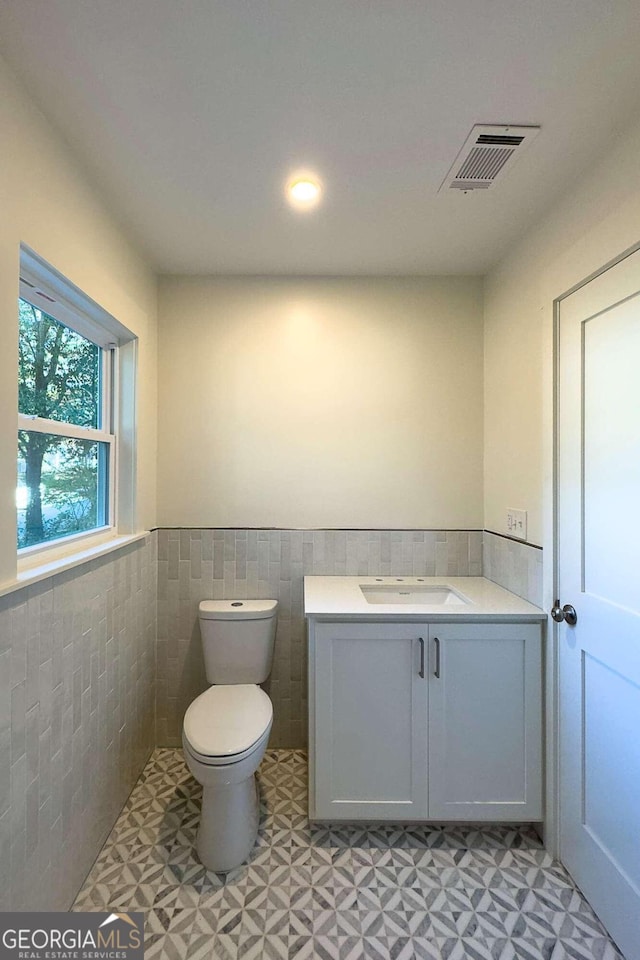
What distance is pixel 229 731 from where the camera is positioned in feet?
5.51

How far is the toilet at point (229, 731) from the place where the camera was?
1590mm

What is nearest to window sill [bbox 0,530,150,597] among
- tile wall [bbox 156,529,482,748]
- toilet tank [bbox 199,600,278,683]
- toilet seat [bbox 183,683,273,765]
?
tile wall [bbox 156,529,482,748]

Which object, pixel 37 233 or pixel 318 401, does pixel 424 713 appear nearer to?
pixel 318 401

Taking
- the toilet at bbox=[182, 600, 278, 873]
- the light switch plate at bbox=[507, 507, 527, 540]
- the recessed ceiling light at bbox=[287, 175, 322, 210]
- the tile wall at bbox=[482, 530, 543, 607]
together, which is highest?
the recessed ceiling light at bbox=[287, 175, 322, 210]

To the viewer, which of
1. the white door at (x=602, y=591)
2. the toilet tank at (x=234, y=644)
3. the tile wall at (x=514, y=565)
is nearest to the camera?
the white door at (x=602, y=591)

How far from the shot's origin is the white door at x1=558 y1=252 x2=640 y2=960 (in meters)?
1.31

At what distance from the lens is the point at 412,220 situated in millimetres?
1829

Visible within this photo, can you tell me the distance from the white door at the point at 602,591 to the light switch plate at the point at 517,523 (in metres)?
0.27

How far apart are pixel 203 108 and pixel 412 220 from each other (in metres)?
0.90

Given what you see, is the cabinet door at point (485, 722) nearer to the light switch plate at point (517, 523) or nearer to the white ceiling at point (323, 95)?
the light switch plate at point (517, 523)

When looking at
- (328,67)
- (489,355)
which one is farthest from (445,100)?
(489,355)

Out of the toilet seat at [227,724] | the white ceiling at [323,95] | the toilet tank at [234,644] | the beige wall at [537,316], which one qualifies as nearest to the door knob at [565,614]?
the beige wall at [537,316]

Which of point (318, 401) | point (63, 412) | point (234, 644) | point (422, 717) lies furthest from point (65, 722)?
point (318, 401)

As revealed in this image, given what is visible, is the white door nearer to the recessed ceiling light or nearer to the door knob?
the door knob
